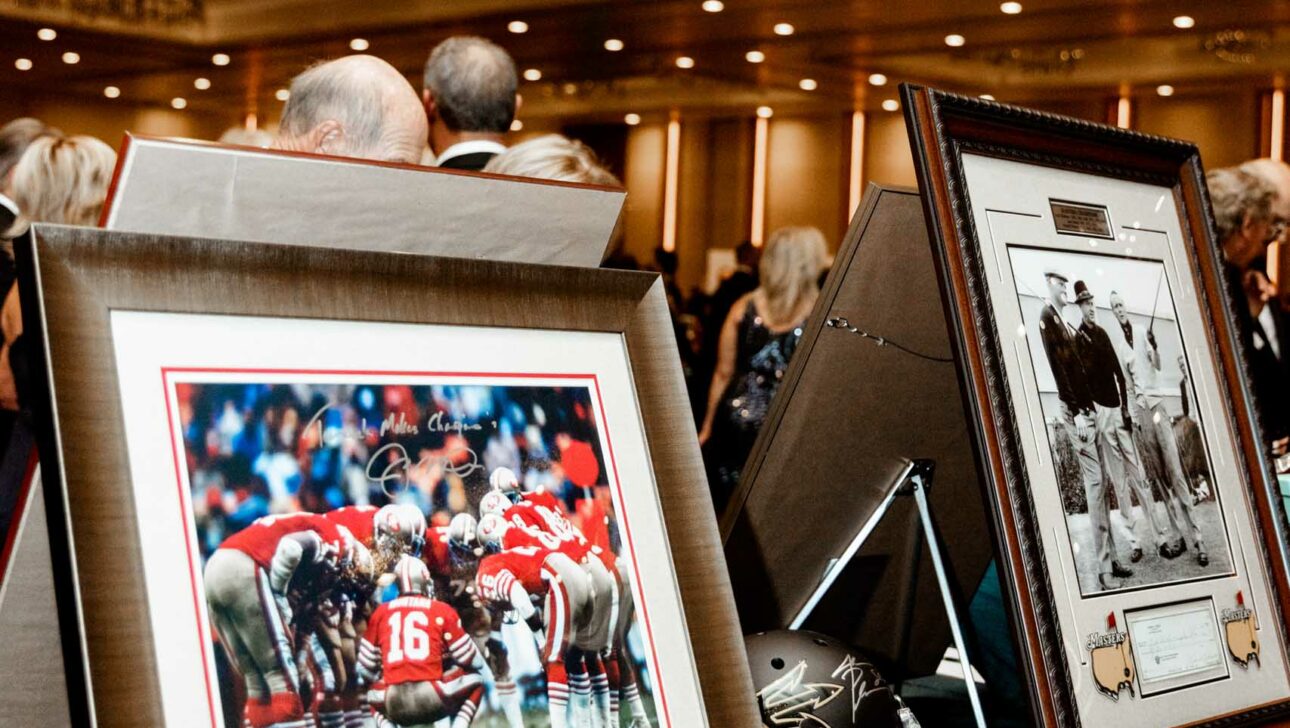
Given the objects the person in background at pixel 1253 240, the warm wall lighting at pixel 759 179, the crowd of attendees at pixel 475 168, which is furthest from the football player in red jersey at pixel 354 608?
the warm wall lighting at pixel 759 179

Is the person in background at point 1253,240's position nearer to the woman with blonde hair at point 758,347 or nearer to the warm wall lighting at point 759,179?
the woman with blonde hair at point 758,347

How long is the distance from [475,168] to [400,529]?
1531mm

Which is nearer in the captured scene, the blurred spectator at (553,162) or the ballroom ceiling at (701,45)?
the blurred spectator at (553,162)

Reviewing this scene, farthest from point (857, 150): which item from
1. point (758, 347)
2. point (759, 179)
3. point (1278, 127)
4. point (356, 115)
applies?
point (356, 115)

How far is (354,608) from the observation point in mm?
722

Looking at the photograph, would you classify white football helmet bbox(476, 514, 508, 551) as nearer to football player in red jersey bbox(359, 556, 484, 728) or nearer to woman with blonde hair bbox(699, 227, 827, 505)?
football player in red jersey bbox(359, 556, 484, 728)

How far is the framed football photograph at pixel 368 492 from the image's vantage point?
2.14 feet

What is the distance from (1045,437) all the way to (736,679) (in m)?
0.39

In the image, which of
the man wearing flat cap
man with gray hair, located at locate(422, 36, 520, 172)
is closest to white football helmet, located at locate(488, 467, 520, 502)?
the man wearing flat cap

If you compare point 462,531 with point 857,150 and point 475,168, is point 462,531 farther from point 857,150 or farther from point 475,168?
point 857,150

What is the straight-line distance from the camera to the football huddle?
68 centimetres

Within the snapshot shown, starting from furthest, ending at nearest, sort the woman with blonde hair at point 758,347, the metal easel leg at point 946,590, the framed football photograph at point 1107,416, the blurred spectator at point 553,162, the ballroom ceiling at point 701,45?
the ballroom ceiling at point 701,45 < the woman with blonde hair at point 758,347 < the blurred spectator at point 553,162 < the metal easel leg at point 946,590 < the framed football photograph at point 1107,416

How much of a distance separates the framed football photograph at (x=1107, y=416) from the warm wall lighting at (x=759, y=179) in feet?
33.5

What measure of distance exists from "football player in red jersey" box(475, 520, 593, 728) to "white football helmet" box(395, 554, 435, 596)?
0.03 m
